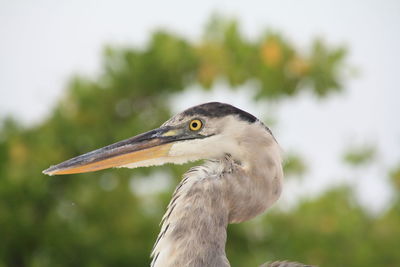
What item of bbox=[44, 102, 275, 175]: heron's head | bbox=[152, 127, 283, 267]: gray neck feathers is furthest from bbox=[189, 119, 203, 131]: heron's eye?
bbox=[152, 127, 283, 267]: gray neck feathers

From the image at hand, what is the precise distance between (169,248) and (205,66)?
4.60 metres

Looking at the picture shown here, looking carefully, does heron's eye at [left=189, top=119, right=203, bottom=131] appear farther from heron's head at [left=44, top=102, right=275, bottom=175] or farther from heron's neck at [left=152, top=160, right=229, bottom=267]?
heron's neck at [left=152, top=160, right=229, bottom=267]

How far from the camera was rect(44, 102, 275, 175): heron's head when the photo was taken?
2711mm

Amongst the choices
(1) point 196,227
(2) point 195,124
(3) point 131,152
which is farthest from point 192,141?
(1) point 196,227

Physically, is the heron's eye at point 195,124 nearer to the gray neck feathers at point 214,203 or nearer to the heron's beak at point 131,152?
the heron's beak at point 131,152

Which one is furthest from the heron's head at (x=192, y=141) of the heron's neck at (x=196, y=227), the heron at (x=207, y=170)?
the heron's neck at (x=196, y=227)

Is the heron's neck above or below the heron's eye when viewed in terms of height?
below

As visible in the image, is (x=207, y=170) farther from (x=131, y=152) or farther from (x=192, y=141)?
(x=131, y=152)

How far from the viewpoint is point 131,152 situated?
111 inches

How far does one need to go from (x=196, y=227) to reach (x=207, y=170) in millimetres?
253

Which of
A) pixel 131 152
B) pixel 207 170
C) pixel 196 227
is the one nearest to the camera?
pixel 196 227

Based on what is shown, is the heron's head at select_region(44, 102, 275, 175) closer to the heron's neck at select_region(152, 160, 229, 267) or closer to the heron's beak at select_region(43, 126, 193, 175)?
the heron's beak at select_region(43, 126, 193, 175)

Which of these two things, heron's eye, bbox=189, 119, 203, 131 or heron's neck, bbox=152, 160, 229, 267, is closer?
heron's neck, bbox=152, 160, 229, 267

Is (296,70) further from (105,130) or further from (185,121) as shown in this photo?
(185,121)
